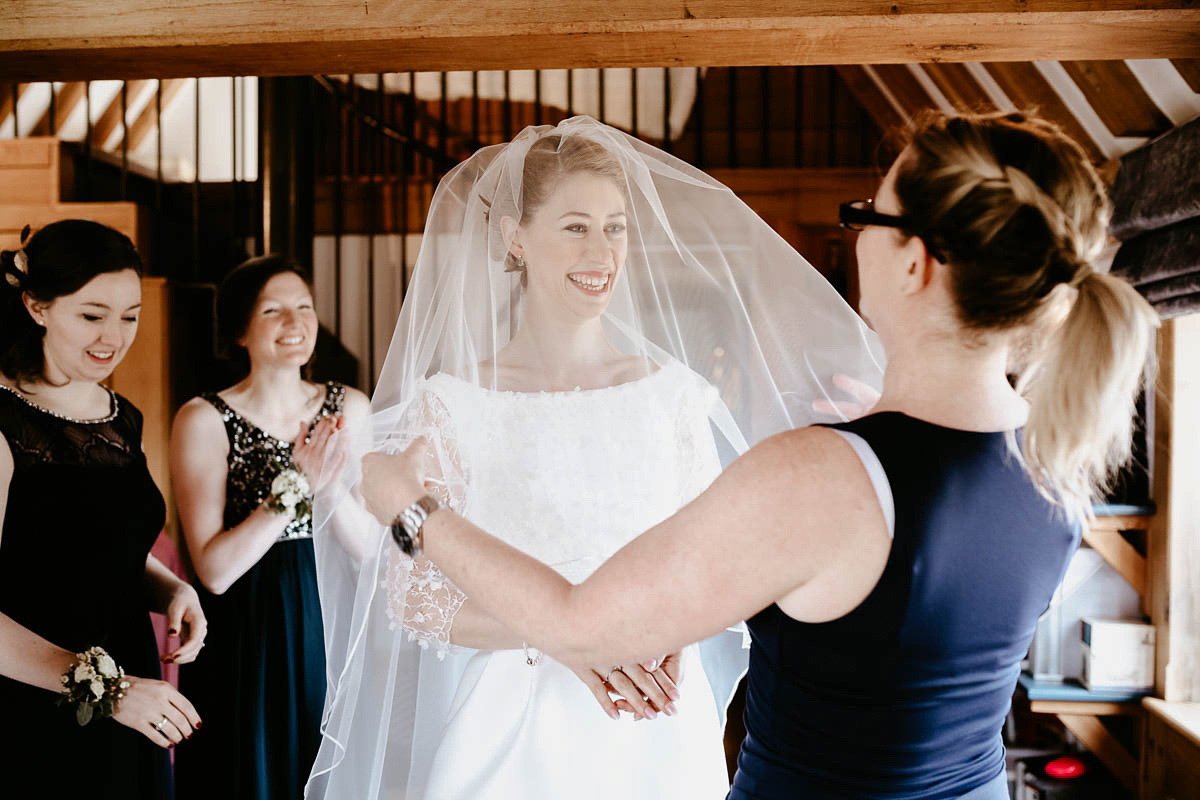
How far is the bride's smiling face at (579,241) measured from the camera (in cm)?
176

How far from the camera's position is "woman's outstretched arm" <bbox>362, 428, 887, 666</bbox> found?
3.08 ft

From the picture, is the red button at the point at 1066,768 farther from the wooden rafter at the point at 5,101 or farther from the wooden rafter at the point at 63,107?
the wooden rafter at the point at 63,107

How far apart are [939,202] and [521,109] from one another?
18.6ft

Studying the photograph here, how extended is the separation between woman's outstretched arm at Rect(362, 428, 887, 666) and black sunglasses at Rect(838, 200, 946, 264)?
235 millimetres

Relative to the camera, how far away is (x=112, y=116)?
6.93 metres

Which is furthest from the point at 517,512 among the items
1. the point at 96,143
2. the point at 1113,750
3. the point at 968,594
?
the point at 96,143

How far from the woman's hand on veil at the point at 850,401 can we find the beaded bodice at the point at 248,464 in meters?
1.38

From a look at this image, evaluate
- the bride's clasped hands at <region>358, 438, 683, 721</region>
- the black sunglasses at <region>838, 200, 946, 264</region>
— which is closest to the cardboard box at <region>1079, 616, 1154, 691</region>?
the bride's clasped hands at <region>358, 438, 683, 721</region>

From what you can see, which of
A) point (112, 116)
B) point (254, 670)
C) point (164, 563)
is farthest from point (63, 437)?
point (112, 116)

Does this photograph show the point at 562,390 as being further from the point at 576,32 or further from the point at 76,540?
the point at 76,540

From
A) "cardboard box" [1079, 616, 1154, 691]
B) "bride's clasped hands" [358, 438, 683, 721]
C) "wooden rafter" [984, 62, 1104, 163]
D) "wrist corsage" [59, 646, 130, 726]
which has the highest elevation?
"wooden rafter" [984, 62, 1104, 163]

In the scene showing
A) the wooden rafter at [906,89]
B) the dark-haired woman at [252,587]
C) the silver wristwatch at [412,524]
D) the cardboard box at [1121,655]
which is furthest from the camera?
the wooden rafter at [906,89]

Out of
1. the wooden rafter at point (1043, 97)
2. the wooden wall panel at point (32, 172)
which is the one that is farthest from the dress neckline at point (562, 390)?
the wooden wall panel at point (32, 172)

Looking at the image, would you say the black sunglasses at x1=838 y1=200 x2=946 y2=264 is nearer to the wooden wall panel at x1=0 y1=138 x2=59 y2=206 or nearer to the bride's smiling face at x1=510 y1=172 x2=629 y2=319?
the bride's smiling face at x1=510 y1=172 x2=629 y2=319
